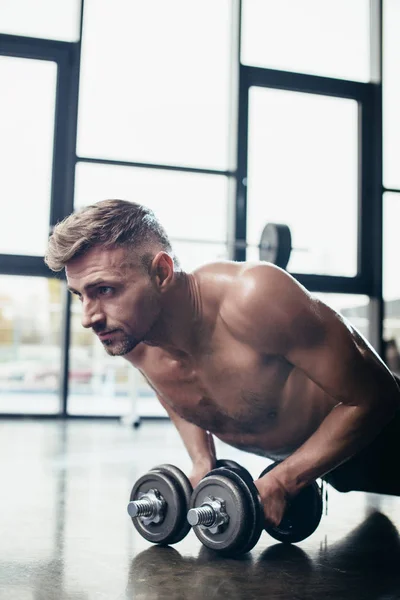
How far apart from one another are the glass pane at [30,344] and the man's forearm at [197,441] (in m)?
2.92

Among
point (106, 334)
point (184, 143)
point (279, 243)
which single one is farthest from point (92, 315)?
point (184, 143)

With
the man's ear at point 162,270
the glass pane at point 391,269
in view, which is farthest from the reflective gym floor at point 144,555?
the glass pane at point 391,269

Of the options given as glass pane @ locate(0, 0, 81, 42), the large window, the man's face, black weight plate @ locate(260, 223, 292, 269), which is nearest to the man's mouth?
the man's face

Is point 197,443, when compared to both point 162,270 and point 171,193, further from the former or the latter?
point 171,193

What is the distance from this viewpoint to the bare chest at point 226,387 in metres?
1.23

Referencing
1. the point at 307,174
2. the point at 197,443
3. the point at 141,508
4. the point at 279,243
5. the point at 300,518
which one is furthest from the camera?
the point at 307,174

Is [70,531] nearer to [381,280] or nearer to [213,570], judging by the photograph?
[213,570]

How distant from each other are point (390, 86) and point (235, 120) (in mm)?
1320

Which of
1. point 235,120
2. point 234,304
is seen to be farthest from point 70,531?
point 235,120

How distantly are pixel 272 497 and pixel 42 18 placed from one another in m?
4.02

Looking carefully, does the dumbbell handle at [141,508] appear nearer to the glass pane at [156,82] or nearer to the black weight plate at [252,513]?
the black weight plate at [252,513]

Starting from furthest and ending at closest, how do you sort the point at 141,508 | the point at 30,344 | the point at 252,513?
the point at 30,344, the point at 141,508, the point at 252,513

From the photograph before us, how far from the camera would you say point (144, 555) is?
121cm

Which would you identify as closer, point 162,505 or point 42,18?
point 162,505
